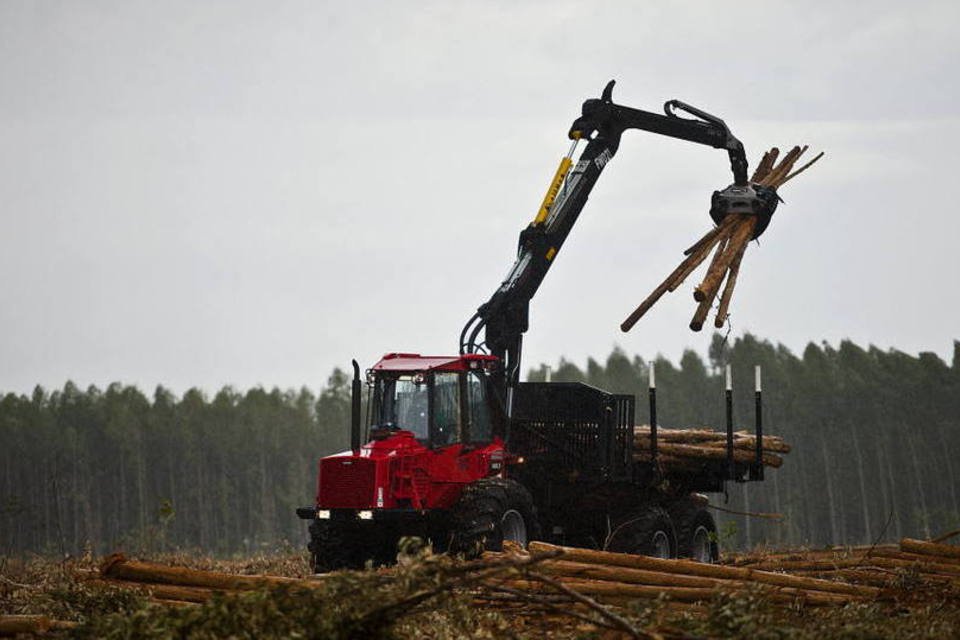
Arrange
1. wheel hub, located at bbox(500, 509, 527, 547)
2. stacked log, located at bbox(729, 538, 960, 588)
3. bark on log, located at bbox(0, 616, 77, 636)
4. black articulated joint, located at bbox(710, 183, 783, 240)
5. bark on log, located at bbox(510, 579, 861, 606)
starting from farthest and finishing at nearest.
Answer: black articulated joint, located at bbox(710, 183, 783, 240) → wheel hub, located at bbox(500, 509, 527, 547) → stacked log, located at bbox(729, 538, 960, 588) → bark on log, located at bbox(510, 579, 861, 606) → bark on log, located at bbox(0, 616, 77, 636)

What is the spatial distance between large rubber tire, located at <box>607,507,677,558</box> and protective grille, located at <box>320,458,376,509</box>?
136 inches

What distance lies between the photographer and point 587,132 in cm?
1802

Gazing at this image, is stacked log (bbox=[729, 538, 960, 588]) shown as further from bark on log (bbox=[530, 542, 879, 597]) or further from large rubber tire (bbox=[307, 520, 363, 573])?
large rubber tire (bbox=[307, 520, 363, 573])

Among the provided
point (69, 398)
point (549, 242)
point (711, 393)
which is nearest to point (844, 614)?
point (549, 242)

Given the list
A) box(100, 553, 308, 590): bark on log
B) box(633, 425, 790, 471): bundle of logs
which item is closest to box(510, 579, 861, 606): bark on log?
box(100, 553, 308, 590): bark on log

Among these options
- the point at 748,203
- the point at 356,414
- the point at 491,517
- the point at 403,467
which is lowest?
the point at 491,517

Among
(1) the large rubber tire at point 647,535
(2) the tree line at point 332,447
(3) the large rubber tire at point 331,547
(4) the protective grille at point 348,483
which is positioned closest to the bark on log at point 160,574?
(4) the protective grille at point 348,483

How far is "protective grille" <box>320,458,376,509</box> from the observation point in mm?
14742

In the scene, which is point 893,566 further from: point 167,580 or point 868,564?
point 167,580

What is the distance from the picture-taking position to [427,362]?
15.6m

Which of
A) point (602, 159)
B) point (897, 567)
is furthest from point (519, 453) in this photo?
point (897, 567)

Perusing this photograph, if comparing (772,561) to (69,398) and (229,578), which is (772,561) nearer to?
(229,578)

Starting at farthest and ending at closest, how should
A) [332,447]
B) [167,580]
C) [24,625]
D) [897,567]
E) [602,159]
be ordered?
1. [332,447]
2. [602,159]
3. [897,567]
4. [167,580]
5. [24,625]

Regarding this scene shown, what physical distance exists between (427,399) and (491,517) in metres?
1.70
